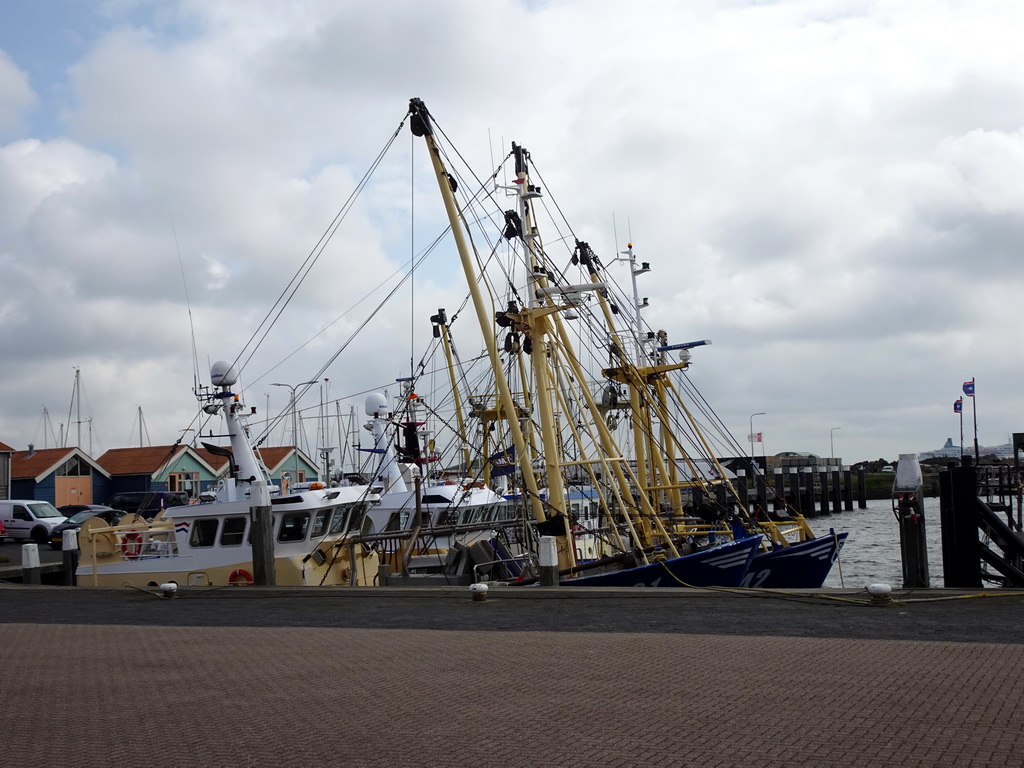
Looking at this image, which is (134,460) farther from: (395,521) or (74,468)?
(395,521)

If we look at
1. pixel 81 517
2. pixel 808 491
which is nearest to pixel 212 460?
pixel 81 517

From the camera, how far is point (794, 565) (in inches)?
968

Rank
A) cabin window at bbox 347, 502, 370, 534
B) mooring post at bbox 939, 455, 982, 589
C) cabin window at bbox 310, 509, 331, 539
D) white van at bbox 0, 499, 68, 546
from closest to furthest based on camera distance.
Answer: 1. mooring post at bbox 939, 455, 982, 589
2. cabin window at bbox 310, 509, 331, 539
3. cabin window at bbox 347, 502, 370, 534
4. white van at bbox 0, 499, 68, 546

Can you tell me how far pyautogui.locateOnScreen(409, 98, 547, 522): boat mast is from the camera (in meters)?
21.2

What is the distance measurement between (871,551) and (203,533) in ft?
109

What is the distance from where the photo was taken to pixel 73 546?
23266 mm

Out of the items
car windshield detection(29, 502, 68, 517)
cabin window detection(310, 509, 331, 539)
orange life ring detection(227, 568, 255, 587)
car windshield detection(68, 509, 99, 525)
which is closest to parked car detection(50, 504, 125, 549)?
car windshield detection(68, 509, 99, 525)

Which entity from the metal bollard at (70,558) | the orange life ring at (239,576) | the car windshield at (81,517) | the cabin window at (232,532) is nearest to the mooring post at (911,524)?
the orange life ring at (239,576)

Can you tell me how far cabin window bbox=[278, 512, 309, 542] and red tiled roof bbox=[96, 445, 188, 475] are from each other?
141 ft

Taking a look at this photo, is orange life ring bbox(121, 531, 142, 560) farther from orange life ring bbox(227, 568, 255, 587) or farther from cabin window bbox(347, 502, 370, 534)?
cabin window bbox(347, 502, 370, 534)

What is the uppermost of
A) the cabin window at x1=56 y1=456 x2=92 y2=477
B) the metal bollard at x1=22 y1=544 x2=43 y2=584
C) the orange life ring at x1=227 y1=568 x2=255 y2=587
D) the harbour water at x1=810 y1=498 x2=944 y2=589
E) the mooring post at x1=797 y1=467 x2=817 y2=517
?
the cabin window at x1=56 y1=456 x2=92 y2=477

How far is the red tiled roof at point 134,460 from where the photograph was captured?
2470 inches

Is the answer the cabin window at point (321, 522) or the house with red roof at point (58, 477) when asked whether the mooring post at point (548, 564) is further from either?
the house with red roof at point (58, 477)

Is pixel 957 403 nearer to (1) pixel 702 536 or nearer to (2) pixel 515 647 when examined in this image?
(1) pixel 702 536
